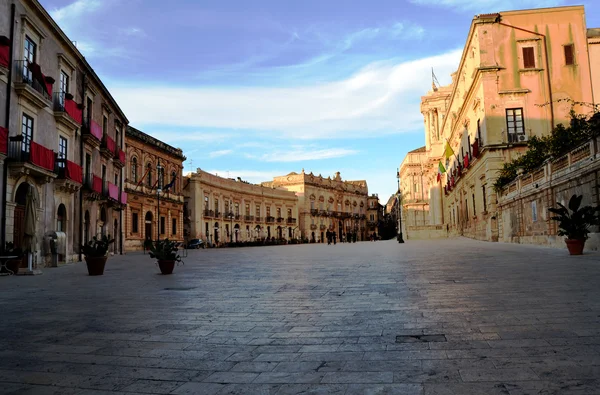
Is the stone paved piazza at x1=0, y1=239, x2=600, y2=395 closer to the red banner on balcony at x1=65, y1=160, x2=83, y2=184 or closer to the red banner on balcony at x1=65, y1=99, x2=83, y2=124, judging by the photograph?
the red banner on balcony at x1=65, y1=160, x2=83, y2=184

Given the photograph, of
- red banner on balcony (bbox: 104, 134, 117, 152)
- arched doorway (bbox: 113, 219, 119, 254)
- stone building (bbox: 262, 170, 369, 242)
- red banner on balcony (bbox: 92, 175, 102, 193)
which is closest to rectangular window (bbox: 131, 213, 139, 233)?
arched doorway (bbox: 113, 219, 119, 254)

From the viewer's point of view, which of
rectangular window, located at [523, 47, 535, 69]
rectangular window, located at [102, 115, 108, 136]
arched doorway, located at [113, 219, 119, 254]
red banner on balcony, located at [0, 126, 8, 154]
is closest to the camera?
red banner on balcony, located at [0, 126, 8, 154]

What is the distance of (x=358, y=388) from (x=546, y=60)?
29.5 meters

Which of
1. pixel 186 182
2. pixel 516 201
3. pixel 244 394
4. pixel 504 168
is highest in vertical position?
pixel 186 182

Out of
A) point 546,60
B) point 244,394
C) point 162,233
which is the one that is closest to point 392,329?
point 244,394

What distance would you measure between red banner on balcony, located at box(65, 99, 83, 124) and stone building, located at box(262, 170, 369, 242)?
62.9m

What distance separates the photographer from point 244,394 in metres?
2.81

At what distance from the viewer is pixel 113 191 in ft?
92.0

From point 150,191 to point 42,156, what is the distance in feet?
85.9

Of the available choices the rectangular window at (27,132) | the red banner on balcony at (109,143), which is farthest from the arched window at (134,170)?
the rectangular window at (27,132)

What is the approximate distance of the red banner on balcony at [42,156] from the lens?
16359mm

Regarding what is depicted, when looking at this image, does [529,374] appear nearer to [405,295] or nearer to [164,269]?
[405,295]

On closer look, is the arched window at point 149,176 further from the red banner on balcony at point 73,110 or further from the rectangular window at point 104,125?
the red banner on balcony at point 73,110

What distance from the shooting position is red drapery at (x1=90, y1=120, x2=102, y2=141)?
2319 centimetres
